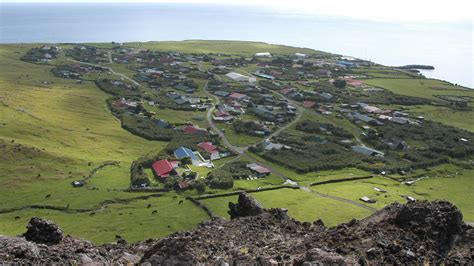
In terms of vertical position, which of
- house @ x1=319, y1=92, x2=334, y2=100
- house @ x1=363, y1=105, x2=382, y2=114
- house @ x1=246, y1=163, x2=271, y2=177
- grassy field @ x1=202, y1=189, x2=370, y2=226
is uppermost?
house @ x1=319, y1=92, x2=334, y2=100

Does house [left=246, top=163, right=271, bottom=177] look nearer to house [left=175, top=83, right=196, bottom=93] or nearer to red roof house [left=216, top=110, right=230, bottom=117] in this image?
red roof house [left=216, top=110, right=230, bottom=117]

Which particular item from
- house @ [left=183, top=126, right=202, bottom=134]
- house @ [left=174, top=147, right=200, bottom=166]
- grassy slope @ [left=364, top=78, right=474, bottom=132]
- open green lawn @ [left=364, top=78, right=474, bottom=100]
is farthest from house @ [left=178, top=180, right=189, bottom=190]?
open green lawn @ [left=364, top=78, right=474, bottom=100]

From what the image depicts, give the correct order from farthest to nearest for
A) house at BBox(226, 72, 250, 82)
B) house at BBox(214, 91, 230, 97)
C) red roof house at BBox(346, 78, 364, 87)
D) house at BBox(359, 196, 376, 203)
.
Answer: red roof house at BBox(346, 78, 364, 87) → house at BBox(226, 72, 250, 82) → house at BBox(214, 91, 230, 97) → house at BBox(359, 196, 376, 203)

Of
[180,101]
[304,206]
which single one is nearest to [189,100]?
[180,101]

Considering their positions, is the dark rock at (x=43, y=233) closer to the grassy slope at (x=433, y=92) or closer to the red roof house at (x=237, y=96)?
the red roof house at (x=237, y=96)

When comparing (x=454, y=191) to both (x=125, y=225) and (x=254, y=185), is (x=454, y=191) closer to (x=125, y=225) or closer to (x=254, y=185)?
(x=254, y=185)

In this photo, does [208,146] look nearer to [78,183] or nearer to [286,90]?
[78,183]

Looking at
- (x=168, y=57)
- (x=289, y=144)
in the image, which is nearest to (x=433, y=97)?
(x=289, y=144)
